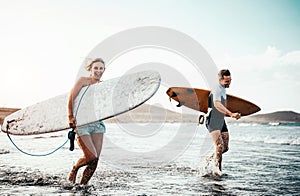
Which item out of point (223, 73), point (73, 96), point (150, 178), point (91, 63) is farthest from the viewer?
point (223, 73)

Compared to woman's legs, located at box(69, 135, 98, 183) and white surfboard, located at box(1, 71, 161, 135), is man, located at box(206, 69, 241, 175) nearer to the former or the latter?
white surfboard, located at box(1, 71, 161, 135)

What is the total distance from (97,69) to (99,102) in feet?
1.81

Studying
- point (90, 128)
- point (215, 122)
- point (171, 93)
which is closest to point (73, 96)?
point (90, 128)

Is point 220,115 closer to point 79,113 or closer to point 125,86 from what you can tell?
point 125,86

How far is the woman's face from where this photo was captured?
4449mm

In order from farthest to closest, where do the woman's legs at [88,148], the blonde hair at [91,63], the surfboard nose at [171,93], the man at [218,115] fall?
the surfboard nose at [171,93] → the man at [218,115] → the blonde hair at [91,63] → the woman's legs at [88,148]

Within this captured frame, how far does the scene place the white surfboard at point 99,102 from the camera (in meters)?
4.48

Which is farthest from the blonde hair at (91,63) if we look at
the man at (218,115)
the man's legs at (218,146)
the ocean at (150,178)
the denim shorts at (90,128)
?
the man's legs at (218,146)

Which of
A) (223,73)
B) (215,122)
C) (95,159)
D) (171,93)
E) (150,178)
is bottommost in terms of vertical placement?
(150,178)

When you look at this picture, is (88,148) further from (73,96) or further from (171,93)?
(171,93)

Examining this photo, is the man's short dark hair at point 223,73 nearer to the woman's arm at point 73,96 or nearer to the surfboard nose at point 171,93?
the surfboard nose at point 171,93

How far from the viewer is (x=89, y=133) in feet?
14.1

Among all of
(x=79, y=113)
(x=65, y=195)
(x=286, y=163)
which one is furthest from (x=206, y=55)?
(x=65, y=195)

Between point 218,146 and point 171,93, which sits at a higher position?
point 171,93
